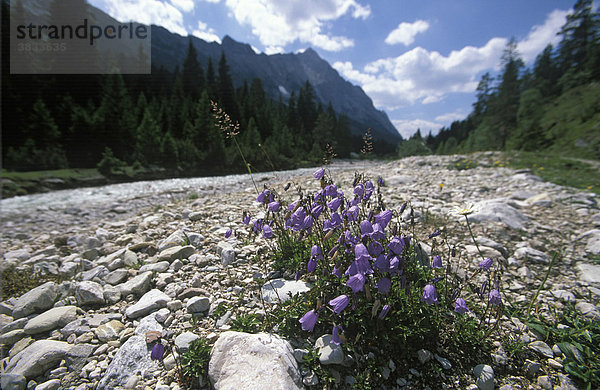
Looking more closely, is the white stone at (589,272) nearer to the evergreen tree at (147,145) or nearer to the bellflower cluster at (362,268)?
the bellflower cluster at (362,268)

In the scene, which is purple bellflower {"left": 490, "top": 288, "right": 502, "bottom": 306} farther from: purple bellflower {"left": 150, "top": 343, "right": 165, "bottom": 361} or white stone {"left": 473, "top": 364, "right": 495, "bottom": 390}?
purple bellflower {"left": 150, "top": 343, "right": 165, "bottom": 361}

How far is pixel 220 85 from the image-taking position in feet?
151

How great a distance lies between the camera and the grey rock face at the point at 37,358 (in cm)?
202

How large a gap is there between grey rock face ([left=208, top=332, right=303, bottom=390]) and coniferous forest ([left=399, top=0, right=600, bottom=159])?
972 inches

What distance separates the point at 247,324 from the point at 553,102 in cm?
5244

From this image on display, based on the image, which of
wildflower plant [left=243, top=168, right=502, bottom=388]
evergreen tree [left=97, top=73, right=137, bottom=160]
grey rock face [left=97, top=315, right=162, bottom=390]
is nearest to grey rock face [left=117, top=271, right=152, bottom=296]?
grey rock face [left=97, top=315, right=162, bottom=390]

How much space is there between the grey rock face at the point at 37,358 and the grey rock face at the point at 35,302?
797 mm

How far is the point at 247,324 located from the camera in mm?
2332

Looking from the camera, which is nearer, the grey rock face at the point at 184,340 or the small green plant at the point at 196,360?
the small green plant at the point at 196,360

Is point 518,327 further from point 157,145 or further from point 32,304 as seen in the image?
point 157,145

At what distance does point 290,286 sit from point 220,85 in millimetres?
50562

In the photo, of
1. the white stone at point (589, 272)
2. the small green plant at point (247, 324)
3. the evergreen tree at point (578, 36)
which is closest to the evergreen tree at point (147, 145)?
the small green plant at point (247, 324)

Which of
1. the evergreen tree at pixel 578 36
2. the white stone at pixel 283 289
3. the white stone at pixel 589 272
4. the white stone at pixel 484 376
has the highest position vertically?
the evergreen tree at pixel 578 36

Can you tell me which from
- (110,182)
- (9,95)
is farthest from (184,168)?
(9,95)
